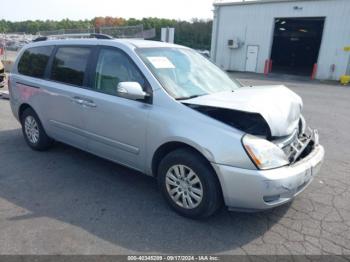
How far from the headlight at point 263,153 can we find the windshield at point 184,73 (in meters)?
0.93

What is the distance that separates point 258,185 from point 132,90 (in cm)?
162

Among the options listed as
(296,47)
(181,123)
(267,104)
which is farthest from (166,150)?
(296,47)

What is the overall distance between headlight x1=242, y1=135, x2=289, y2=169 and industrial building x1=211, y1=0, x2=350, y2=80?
2189 centimetres

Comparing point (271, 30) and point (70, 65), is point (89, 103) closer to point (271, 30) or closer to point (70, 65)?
point (70, 65)

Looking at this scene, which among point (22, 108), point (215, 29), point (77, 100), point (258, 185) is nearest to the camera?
point (258, 185)

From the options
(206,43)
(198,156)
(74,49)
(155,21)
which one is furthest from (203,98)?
(155,21)

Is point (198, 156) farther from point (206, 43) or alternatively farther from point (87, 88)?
point (206, 43)

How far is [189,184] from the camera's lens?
3283mm

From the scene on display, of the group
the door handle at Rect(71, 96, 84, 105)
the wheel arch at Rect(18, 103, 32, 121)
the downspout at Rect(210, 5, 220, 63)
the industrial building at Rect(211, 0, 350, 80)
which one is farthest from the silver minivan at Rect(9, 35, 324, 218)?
the downspout at Rect(210, 5, 220, 63)

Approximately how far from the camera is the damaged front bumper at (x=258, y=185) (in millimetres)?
2879

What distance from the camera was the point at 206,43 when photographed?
51344 millimetres

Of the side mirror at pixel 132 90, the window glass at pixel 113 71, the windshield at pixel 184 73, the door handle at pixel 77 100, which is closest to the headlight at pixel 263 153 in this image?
the windshield at pixel 184 73

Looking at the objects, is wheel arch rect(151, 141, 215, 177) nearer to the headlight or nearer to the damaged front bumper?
the damaged front bumper

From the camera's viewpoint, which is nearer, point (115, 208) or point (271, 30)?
point (115, 208)
